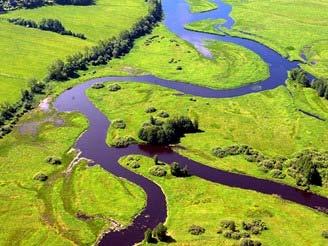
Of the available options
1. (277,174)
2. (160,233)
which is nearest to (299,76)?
(277,174)

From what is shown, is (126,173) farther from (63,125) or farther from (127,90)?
(127,90)

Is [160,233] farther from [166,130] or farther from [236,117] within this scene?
[236,117]

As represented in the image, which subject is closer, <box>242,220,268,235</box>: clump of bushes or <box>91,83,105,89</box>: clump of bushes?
<box>242,220,268,235</box>: clump of bushes

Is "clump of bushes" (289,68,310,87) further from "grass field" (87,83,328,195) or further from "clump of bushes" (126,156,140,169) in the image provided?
"clump of bushes" (126,156,140,169)

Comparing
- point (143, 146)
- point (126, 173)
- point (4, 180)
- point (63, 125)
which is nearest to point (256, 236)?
point (126, 173)

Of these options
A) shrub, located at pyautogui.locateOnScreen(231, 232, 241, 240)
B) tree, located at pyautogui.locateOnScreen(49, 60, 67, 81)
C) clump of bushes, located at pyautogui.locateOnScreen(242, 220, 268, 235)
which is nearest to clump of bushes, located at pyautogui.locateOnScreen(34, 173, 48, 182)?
shrub, located at pyautogui.locateOnScreen(231, 232, 241, 240)

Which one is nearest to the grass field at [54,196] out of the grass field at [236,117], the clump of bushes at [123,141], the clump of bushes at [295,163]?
the clump of bushes at [123,141]
